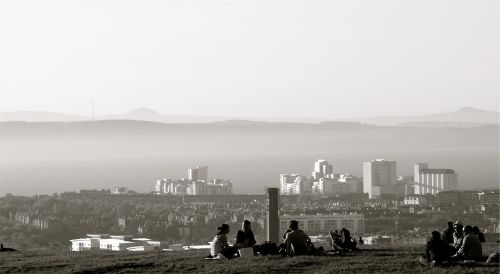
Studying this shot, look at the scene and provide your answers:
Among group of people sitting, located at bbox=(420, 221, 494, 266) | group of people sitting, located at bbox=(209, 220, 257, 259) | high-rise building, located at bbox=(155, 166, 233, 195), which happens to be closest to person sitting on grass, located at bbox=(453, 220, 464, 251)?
group of people sitting, located at bbox=(420, 221, 494, 266)

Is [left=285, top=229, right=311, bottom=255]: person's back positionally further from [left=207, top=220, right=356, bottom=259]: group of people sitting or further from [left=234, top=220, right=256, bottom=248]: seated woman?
[left=234, top=220, right=256, bottom=248]: seated woman

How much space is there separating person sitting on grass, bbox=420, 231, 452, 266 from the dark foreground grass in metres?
0.17

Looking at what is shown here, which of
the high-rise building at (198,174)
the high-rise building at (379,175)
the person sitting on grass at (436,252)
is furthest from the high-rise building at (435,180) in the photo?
the person sitting on grass at (436,252)

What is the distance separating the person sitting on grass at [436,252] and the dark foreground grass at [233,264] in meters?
0.17

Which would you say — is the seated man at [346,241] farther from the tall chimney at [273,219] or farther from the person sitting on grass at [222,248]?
the tall chimney at [273,219]

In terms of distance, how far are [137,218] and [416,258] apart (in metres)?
49.2

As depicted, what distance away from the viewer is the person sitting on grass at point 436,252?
1722 cm

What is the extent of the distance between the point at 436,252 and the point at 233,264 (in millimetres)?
3049

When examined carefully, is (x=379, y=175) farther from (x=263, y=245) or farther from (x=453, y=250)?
(x=453, y=250)

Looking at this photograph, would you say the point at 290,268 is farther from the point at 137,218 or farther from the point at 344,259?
the point at 137,218

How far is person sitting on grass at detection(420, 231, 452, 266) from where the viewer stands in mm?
17219

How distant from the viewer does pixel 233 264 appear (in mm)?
18203

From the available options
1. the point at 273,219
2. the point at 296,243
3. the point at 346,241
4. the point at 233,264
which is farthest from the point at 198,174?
the point at 233,264

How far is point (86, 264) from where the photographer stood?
63.8 feet
